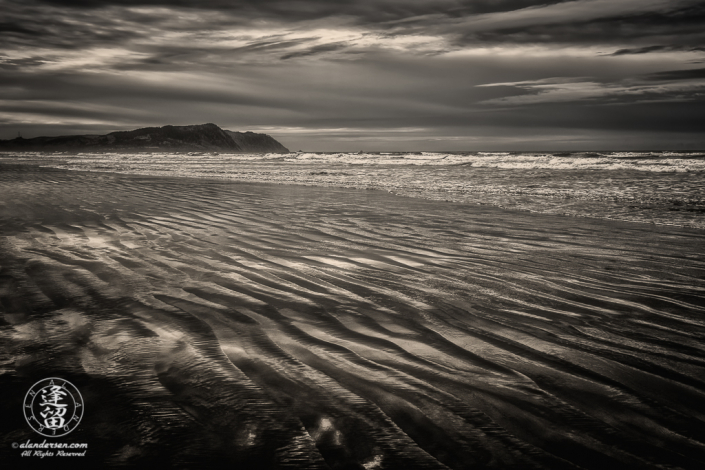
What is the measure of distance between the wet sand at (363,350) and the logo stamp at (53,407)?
0.05 meters

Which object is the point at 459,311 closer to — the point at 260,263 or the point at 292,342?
the point at 292,342

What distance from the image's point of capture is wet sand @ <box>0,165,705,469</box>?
211 cm

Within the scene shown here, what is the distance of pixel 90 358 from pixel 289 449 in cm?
169

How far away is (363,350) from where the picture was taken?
3.13 meters

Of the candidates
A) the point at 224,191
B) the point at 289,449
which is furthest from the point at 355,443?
the point at 224,191

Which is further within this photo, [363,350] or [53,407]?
[363,350]

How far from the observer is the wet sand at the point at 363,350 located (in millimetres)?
2113

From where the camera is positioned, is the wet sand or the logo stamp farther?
the logo stamp

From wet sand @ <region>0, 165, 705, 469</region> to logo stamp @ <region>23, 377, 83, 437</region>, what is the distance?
0.05 metres

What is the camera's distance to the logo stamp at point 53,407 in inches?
88.6

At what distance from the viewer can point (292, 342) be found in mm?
3248

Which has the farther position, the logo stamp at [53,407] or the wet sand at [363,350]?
the logo stamp at [53,407]

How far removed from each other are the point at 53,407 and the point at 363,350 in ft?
6.06

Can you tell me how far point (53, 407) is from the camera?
2398 millimetres
